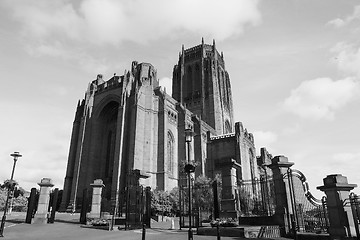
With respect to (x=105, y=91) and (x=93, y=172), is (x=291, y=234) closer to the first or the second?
(x=93, y=172)

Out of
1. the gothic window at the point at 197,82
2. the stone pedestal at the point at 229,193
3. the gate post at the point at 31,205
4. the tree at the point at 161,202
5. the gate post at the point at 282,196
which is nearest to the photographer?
the gate post at the point at 282,196

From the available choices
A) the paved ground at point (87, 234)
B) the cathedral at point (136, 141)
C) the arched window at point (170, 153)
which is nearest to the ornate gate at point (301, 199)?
the paved ground at point (87, 234)

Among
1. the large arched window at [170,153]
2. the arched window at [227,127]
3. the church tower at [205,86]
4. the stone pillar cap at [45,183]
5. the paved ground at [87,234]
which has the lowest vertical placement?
the paved ground at [87,234]

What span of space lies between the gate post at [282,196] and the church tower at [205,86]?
49378mm

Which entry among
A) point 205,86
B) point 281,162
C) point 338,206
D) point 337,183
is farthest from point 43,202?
point 205,86

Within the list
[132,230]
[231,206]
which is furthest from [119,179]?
[231,206]

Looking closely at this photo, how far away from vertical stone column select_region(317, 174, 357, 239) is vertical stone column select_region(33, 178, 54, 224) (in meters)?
16.3

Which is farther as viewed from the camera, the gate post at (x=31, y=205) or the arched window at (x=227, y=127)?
the arched window at (x=227, y=127)

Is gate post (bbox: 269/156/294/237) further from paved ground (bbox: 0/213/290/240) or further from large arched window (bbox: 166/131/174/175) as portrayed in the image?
large arched window (bbox: 166/131/174/175)

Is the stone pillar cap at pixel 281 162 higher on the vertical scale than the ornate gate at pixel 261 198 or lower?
higher

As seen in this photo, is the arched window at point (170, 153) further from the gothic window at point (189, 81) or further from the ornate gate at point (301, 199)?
the gothic window at point (189, 81)

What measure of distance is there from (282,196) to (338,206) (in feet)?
7.93

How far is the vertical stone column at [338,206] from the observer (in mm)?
9230

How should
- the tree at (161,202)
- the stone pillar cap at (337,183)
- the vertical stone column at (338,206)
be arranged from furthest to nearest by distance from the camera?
the tree at (161,202) < the stone pillar cap at (337,183) < the vertical stone column at (338,206)
